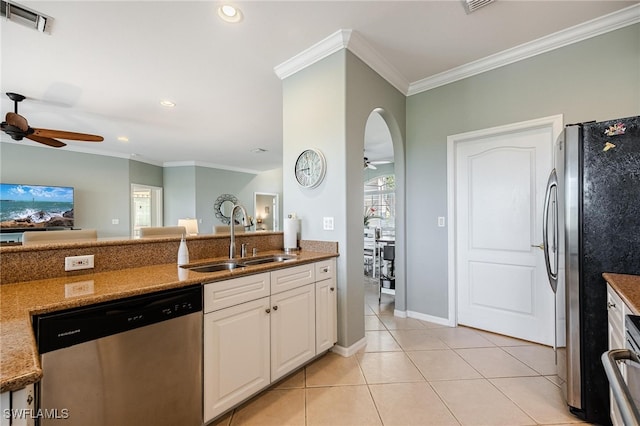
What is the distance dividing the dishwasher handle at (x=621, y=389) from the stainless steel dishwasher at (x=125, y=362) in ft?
5.14

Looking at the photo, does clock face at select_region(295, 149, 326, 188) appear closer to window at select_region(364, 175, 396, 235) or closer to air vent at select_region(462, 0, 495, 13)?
air vent at select_region(462, 0, 495, 13)

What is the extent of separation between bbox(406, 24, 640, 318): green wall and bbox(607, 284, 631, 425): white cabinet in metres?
1.55

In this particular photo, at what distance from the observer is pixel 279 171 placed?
367 inches

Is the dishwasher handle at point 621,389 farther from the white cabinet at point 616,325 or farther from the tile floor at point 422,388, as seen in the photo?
the tile floor at point 422,388

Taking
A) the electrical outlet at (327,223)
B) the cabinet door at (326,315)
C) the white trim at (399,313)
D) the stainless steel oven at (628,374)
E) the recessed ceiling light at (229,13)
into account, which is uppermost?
the recessed ceiling light at (229,13)

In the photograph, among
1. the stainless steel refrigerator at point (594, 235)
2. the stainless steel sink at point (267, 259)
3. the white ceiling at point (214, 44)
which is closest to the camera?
the stainless steel refrigerator at point (594, 235)

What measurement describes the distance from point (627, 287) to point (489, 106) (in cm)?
205

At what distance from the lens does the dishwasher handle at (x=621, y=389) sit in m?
0.65

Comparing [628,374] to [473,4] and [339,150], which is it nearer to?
[339,150]

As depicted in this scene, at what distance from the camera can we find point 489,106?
2725 mm

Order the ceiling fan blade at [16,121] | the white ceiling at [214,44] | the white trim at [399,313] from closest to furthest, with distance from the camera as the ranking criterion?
the white ceiling at [214,44]
the ceiling fan blade at [16,121]
the white trim at [399,313]

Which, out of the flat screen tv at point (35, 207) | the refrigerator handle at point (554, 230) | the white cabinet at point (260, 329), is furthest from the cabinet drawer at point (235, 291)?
the flat screen tv at point (35, 207)

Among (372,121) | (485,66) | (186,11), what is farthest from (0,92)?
(485,66)

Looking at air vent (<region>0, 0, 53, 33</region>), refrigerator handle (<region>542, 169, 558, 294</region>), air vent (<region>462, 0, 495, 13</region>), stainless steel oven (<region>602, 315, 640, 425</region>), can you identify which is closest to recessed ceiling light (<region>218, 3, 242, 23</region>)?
air vent (<region>0, 0, 53, 33</region>)
